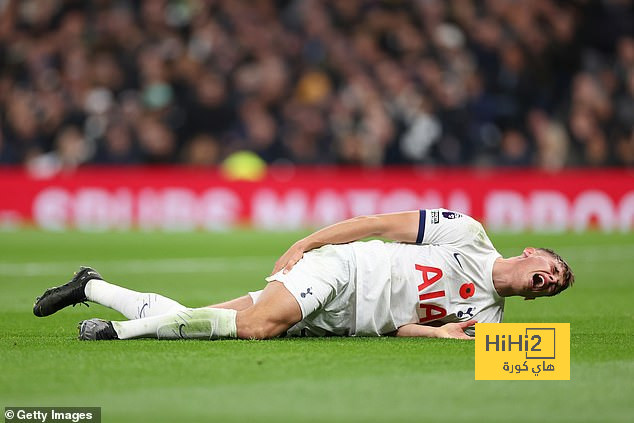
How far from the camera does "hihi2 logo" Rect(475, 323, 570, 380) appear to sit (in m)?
6.18

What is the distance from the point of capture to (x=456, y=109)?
2128cm

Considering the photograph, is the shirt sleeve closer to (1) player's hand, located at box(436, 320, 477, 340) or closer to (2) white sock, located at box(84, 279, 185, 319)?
(1) player's hand, located at box(436, 320, 477, 340)

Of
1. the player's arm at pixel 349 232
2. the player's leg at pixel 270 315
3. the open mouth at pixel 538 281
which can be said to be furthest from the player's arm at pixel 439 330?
the player's leg at pixel 270 315

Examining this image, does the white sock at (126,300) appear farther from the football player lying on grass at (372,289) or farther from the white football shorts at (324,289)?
the white football shorts at (324,289)

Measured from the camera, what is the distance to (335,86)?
22312 mm

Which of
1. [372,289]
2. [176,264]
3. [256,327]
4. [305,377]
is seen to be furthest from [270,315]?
[176,264]

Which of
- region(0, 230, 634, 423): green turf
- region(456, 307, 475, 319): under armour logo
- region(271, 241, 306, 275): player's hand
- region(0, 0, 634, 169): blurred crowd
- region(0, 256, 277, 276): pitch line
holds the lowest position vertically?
region(0, 230, 634, 423): green turf

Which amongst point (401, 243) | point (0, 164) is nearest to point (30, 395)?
point (401, 243)

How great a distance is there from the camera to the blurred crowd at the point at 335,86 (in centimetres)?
2147

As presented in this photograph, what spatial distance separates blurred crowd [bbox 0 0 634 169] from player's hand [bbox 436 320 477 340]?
13992 millimetres

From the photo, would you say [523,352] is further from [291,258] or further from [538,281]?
[291,258]

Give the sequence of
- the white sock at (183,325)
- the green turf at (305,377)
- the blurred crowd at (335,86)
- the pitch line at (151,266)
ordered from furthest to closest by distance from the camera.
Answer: the blurred crowd at (335,86)
the pitch line at (151,266)
the white sock at (183,325)
the green turf at (305,377)

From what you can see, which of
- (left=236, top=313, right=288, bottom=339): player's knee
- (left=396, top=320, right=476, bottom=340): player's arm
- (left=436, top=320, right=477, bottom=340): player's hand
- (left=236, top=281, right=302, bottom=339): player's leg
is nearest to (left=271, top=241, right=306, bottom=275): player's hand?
(left=236, top=281, right=302, bottom=339): player's leg

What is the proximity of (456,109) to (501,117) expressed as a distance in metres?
0.92
